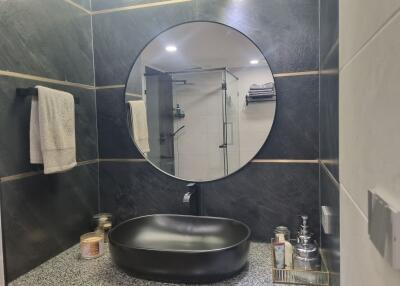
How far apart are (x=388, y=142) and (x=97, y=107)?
1.42 metres

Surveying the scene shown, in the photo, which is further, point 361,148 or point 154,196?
point 154,196

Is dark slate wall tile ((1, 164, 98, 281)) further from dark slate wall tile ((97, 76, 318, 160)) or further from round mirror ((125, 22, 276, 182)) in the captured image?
dark slate wall tile ((97, 76, 318, 160))

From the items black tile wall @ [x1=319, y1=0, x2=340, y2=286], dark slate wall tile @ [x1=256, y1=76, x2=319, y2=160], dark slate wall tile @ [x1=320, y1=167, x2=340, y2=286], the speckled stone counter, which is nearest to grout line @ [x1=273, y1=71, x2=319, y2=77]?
dark slate wall tile @ [x1=256, y1=76, x2=319, y2=160]

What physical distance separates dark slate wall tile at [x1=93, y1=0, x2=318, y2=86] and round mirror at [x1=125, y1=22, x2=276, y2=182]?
0.04m

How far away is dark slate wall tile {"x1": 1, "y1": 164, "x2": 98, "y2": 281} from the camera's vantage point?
3.52ft

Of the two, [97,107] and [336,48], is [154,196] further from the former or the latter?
[336,48]

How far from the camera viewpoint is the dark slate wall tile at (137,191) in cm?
146

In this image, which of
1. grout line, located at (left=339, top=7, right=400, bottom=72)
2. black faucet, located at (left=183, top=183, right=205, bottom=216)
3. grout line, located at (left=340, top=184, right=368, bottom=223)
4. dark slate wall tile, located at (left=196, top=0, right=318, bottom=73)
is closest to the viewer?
grout line, located at (left=339, top=7, right=400, bottom=72)

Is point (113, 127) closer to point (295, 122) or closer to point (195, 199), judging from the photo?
point (195, 199)

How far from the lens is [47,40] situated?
1.25m

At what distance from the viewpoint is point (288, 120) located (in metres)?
1.31

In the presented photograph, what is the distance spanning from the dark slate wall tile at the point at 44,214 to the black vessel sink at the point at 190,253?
26cm

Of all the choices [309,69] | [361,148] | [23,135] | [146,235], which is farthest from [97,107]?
[361,148]

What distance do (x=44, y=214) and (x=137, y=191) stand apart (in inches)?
17.2
